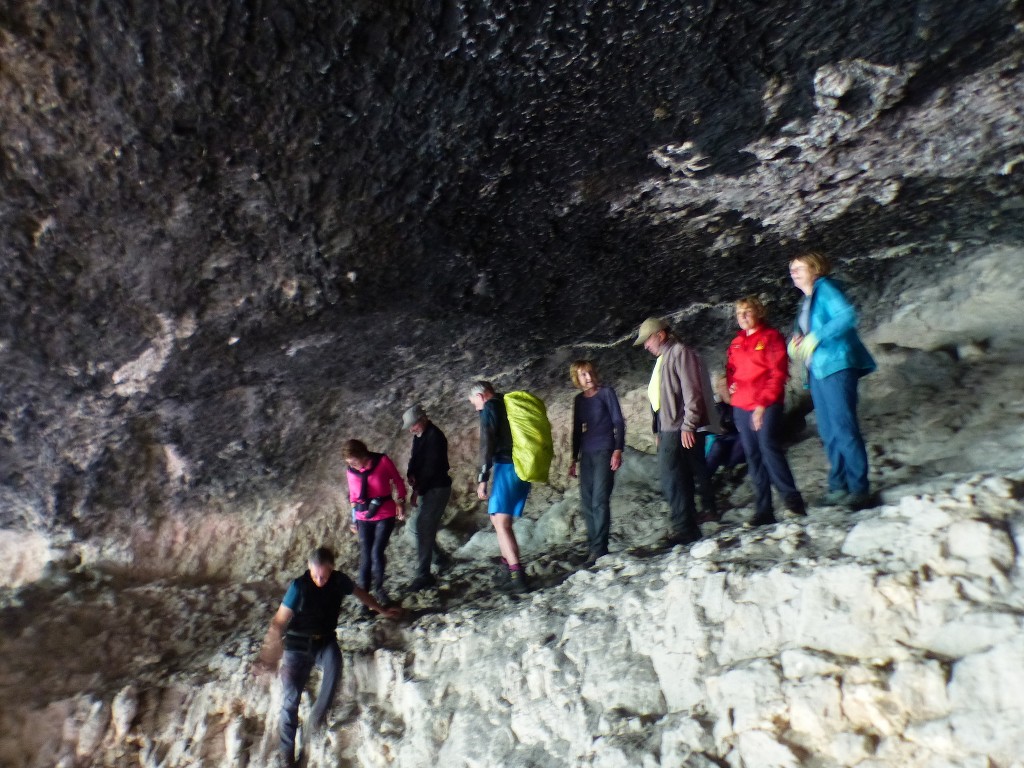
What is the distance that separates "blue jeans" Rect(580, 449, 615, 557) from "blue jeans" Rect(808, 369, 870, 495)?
4.65ft

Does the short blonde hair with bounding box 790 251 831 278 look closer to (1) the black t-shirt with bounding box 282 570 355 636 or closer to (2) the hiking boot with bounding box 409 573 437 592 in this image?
(1) the black t-shirt with bounding box 282 570 355 636

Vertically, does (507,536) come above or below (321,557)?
above

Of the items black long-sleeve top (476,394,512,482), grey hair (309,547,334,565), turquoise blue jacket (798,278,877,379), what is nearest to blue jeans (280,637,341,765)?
grey hair (309,547,334,565)

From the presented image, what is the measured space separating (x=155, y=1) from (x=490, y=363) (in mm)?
4091

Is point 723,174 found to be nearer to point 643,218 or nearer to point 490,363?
point 643,218

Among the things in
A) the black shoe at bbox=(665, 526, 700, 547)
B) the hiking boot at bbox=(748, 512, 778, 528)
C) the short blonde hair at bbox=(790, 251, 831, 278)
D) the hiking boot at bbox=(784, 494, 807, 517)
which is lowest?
the black shoe at bbox=(665, 526, 700, 547)

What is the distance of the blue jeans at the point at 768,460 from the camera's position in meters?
3.93

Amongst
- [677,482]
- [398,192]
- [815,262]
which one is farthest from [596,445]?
[398,192]

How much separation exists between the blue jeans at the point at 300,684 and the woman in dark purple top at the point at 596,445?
6.41 feet

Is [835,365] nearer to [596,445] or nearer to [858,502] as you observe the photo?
[858,502]

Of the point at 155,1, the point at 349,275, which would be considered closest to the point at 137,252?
the point at 349,275

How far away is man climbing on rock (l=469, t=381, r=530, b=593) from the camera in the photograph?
4.76 metres

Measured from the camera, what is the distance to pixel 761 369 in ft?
12.9

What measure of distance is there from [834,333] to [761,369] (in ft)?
1.64
